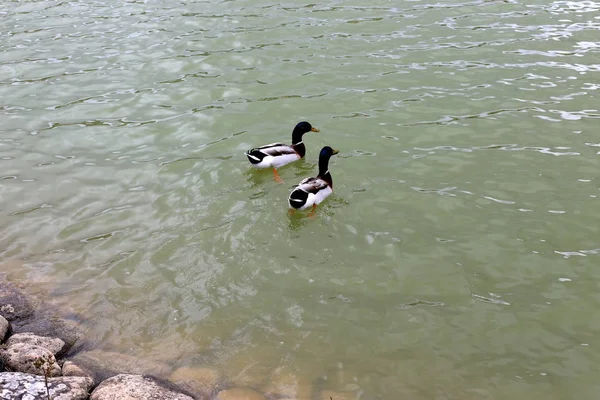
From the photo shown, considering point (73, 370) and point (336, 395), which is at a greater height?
point (73, 370)

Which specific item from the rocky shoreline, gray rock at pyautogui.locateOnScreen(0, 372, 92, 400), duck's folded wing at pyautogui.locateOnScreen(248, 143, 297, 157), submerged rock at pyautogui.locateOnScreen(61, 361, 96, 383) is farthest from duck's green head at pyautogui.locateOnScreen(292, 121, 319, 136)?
gray rock at pyautogui.locateOnScreen(0, 372, 92, 400)

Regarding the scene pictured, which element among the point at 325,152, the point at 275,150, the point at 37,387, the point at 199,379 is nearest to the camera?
the point at 37,387

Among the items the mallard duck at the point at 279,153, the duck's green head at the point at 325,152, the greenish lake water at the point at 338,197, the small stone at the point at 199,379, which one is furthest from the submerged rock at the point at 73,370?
the duck's green head at the point at 325,152

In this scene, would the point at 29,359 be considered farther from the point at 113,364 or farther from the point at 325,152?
the point at 325,152

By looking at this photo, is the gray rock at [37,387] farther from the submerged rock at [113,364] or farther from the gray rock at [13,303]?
the gray rock at [13,303]

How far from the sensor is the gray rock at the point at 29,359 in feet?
19.2

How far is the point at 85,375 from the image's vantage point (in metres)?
6.19

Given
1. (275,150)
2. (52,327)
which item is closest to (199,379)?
(52,327)

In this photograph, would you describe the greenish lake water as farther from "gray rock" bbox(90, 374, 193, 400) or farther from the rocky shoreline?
"gray rock" bbox(90, 374, 193, 400)

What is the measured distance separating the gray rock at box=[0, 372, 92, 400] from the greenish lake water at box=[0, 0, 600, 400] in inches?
48.8

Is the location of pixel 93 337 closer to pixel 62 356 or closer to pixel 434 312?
pixel 62 356

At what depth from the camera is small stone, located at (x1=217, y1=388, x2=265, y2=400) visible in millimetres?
6137

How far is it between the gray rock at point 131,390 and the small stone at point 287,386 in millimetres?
861

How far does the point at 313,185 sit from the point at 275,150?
143cm
